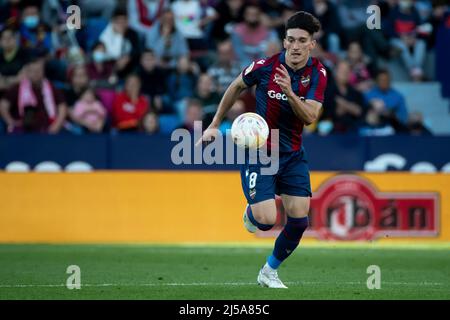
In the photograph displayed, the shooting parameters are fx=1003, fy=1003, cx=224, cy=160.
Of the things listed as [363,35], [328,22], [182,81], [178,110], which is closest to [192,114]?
[178,110]

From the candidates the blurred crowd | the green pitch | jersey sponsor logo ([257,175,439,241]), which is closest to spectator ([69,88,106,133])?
the blurred crowd

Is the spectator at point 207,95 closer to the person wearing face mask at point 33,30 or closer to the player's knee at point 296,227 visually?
the person wearing face mask at point 33,30

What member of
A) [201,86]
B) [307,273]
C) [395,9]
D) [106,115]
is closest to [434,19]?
[395,9]

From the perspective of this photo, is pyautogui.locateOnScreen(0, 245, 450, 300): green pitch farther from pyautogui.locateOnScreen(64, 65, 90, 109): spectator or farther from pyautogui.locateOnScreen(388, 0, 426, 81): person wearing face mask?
pyautogui.locateOnScreen(388, 0, 426, 81): person wearing face mask

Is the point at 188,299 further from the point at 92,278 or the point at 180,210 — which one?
the point at 180,210

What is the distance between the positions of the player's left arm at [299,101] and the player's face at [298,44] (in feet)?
0.50

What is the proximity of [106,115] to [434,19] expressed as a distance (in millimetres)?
6795

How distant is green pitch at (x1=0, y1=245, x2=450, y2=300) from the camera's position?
9039 mm

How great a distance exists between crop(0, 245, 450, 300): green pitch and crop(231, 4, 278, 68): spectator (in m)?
4.73

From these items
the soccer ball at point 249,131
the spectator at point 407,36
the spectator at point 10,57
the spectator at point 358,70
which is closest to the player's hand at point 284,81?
the soccer ball at point 249,131

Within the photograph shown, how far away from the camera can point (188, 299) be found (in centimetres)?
855

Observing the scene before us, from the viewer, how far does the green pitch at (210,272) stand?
29.7ft

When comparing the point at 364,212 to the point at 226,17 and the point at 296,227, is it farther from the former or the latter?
the point at 296,227

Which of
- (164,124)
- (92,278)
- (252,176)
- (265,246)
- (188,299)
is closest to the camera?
(188,299)
